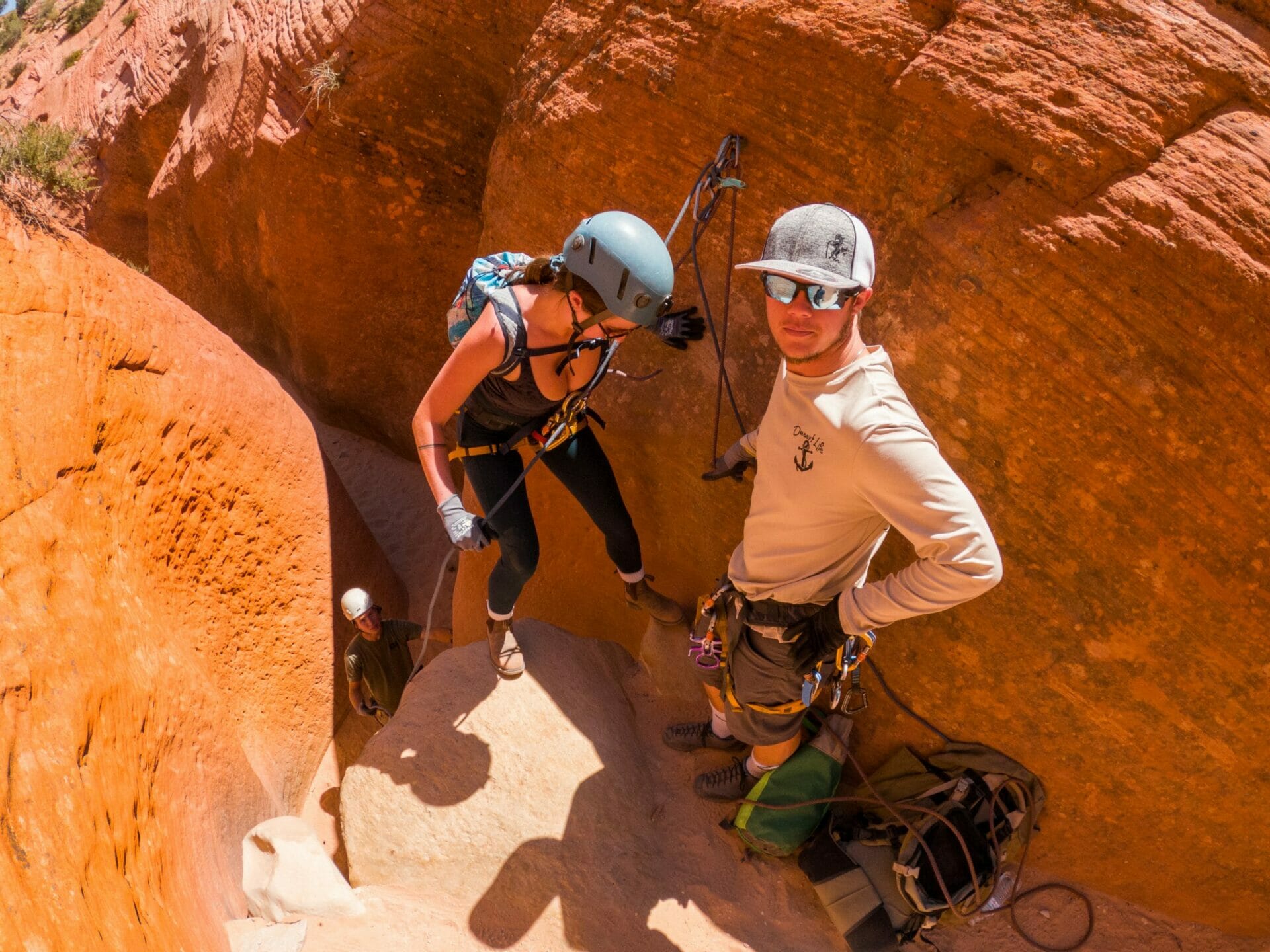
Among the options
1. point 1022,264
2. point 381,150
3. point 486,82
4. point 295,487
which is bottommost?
point 295,487

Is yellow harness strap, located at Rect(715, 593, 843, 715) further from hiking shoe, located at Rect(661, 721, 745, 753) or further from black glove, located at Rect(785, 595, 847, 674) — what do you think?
hiking shoe, located at Rect(661, 721, 745, 753)

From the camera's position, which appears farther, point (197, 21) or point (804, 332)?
point (197, 21)

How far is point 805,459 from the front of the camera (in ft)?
9.56

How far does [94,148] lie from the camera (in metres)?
8.49

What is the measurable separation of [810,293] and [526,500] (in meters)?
1.96

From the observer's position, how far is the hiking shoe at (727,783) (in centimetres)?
419

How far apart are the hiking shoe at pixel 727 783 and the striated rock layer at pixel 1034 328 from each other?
2.02 feet

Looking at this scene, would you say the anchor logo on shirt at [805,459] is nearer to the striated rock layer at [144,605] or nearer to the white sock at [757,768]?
the white sock at [757,768]

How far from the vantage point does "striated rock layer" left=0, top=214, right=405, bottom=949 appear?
2.58 metres

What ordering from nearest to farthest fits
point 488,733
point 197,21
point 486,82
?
point 488,733, point 486,82, point 197,21

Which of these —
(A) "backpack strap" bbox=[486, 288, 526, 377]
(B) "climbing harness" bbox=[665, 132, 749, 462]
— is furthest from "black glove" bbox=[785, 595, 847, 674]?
(A) "backpack strap" bbox=[486, 288, 526, 377]

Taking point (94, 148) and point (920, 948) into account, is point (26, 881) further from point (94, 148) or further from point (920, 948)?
point (94, 148)

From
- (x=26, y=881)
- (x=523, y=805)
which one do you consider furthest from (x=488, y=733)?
(x=26, y=881)

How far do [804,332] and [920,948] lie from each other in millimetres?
2825
